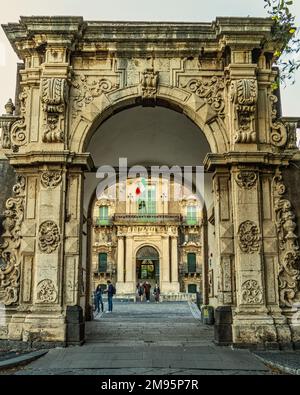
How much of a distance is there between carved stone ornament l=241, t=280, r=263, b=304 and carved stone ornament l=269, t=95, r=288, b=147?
127 inches

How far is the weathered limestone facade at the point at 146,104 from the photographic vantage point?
1000cm

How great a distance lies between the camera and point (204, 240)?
52.0 feet

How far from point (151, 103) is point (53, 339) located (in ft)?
19.0

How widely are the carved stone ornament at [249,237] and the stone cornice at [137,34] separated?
4156mm

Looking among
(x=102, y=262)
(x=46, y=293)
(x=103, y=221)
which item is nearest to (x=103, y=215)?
(x=103, y=221)

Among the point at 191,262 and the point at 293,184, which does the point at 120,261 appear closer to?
the point at 191,262

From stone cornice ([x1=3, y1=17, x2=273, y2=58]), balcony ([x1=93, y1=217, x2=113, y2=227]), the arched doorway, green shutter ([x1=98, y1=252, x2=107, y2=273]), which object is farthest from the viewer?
balcony ([x1=93, y1=217, x2=113, y2=227])

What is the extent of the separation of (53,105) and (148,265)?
34736mm

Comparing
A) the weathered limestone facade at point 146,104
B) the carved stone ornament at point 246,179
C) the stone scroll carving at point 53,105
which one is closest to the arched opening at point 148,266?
the weathered limestone facade at point 146,104

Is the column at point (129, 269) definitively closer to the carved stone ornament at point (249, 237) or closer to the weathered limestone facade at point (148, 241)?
the weathered limestone facade at point (148, 241)

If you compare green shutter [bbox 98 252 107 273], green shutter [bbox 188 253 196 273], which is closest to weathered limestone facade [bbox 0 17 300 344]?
green shutter [bbox 188 253 196 273]

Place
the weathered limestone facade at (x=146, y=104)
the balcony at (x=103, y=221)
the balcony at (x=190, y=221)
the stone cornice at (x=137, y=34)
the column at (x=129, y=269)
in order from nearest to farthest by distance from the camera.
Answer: the weathered limestone facade at (x=146, y=104) → the stone cornice at (x=137, y=34) → the column at (x=129, y=269) → the balcony at (x=103, y=221) → the balcony at (x=190, y=221)

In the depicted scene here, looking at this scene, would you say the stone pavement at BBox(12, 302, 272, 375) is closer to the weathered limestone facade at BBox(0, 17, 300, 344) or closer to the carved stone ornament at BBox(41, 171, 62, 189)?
the weathered limestone facade at BBox(0, 17, 300, 344)

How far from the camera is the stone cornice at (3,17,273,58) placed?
35.4 feet
